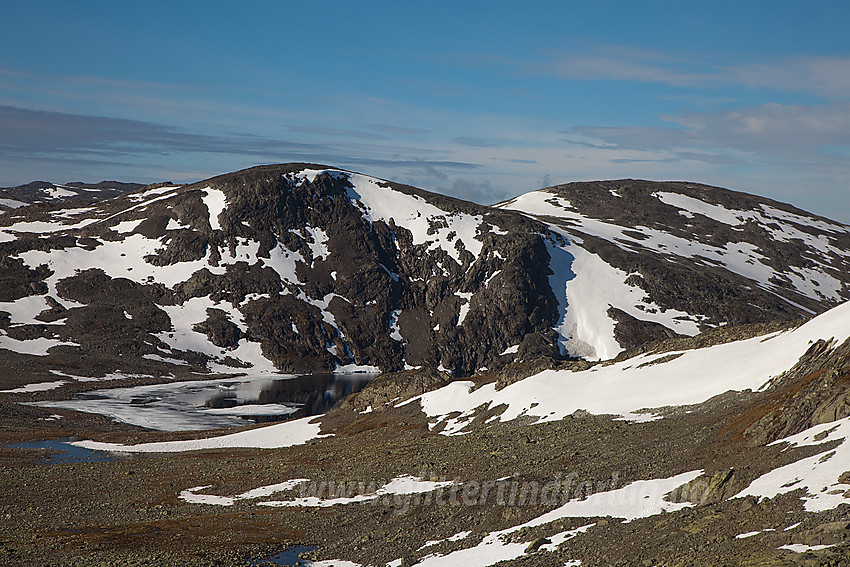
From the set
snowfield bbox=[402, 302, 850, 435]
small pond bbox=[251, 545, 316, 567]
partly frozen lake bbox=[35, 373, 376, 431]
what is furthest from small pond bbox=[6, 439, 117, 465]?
small pond bbox=[251, 545, 316, 567]

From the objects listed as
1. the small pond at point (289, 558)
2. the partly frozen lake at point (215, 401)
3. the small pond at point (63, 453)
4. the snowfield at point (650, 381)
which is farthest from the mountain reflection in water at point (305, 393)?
the small pond at point (289, 558)

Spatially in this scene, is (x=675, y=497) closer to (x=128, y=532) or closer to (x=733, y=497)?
(x=733, y=497)

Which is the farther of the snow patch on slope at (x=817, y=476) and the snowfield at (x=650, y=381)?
the snowfield at (x=650, y=381)

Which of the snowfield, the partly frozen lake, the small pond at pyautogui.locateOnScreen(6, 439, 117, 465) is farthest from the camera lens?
the partly frozen lake

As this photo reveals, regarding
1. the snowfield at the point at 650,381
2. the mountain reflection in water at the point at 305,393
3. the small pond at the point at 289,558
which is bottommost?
the mountain reflection in water at the point at 305,393

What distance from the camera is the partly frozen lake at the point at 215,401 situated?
12275 cm

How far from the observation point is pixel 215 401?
465 ft

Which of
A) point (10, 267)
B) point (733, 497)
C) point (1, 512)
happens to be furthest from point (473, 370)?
point (733, 497)

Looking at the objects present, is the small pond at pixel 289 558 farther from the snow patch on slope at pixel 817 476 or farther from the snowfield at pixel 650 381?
the snowfield at pixel 650 381

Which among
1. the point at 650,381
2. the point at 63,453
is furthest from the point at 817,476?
the point at 63,453

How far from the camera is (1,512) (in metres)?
52.7

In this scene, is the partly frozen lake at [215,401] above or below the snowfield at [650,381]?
below

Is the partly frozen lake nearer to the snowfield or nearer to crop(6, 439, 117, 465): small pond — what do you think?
crop(6, 439, 117, 465): small pond

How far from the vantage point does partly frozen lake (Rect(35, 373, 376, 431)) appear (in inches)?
4833
